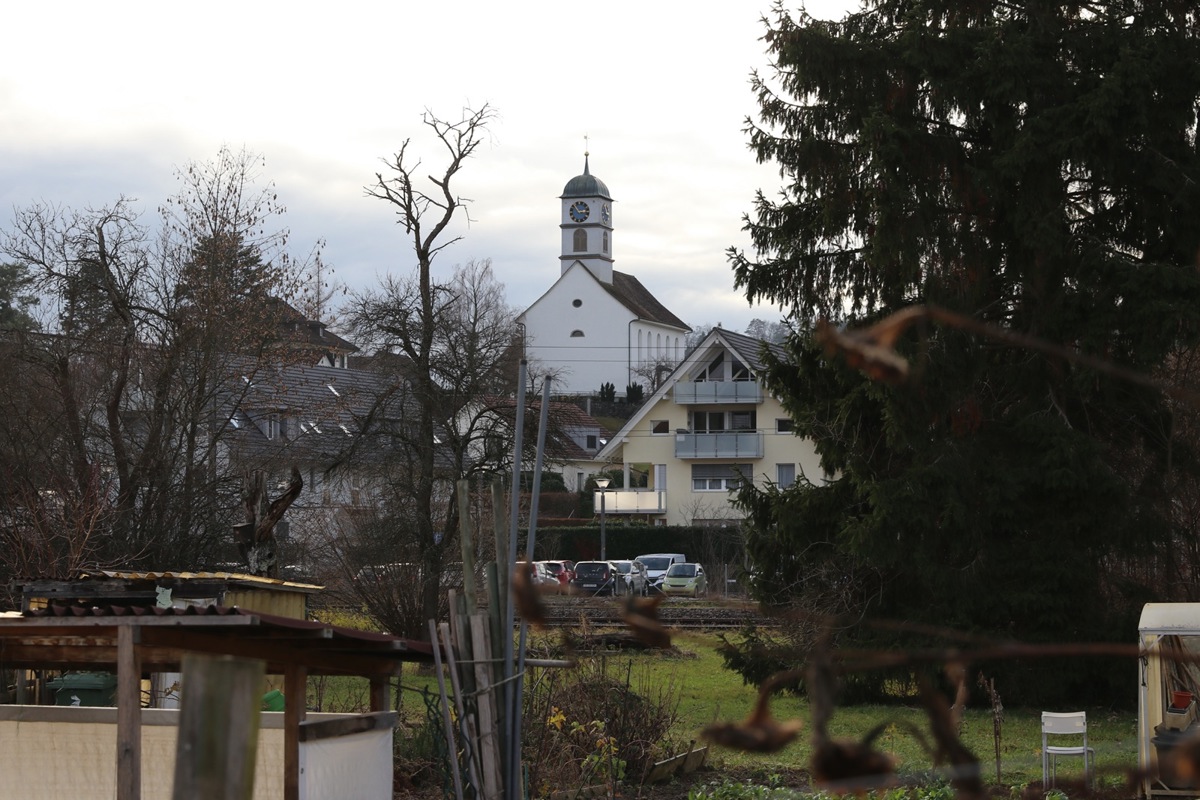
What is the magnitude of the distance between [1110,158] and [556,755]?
1166 cm

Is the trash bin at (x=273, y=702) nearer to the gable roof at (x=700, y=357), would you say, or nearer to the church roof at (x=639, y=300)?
the gable roof at (x=700, y=357)

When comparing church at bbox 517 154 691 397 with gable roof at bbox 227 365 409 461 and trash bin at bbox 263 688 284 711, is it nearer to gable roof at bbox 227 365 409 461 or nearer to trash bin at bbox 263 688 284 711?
gable roof at bbox 227 365 409 461

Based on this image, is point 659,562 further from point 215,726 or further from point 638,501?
point 215,726

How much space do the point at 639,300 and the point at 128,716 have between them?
4297 inches

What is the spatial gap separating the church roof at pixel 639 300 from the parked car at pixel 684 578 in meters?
67.6

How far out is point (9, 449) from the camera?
20.6m

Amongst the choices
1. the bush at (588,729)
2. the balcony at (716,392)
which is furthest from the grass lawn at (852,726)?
the balcony at (716,392)

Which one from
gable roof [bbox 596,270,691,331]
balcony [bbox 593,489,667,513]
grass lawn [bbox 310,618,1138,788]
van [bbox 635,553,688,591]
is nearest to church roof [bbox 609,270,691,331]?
gable roof [bbox 596,270,691,331]

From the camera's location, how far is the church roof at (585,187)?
116m

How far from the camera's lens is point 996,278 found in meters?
20.0

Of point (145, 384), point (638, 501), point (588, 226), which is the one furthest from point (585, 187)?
point (145, 384)

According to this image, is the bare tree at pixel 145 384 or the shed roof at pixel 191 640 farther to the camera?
the bare tree at pixel 145 384

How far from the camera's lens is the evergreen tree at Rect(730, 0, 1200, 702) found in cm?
1867

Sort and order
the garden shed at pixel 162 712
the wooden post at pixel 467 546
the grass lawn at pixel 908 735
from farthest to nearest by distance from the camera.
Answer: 1. the grass lawn at pixel 908 735
2. the wooden post at pixel 467 546
3. the garden shed at pixel 162 712
